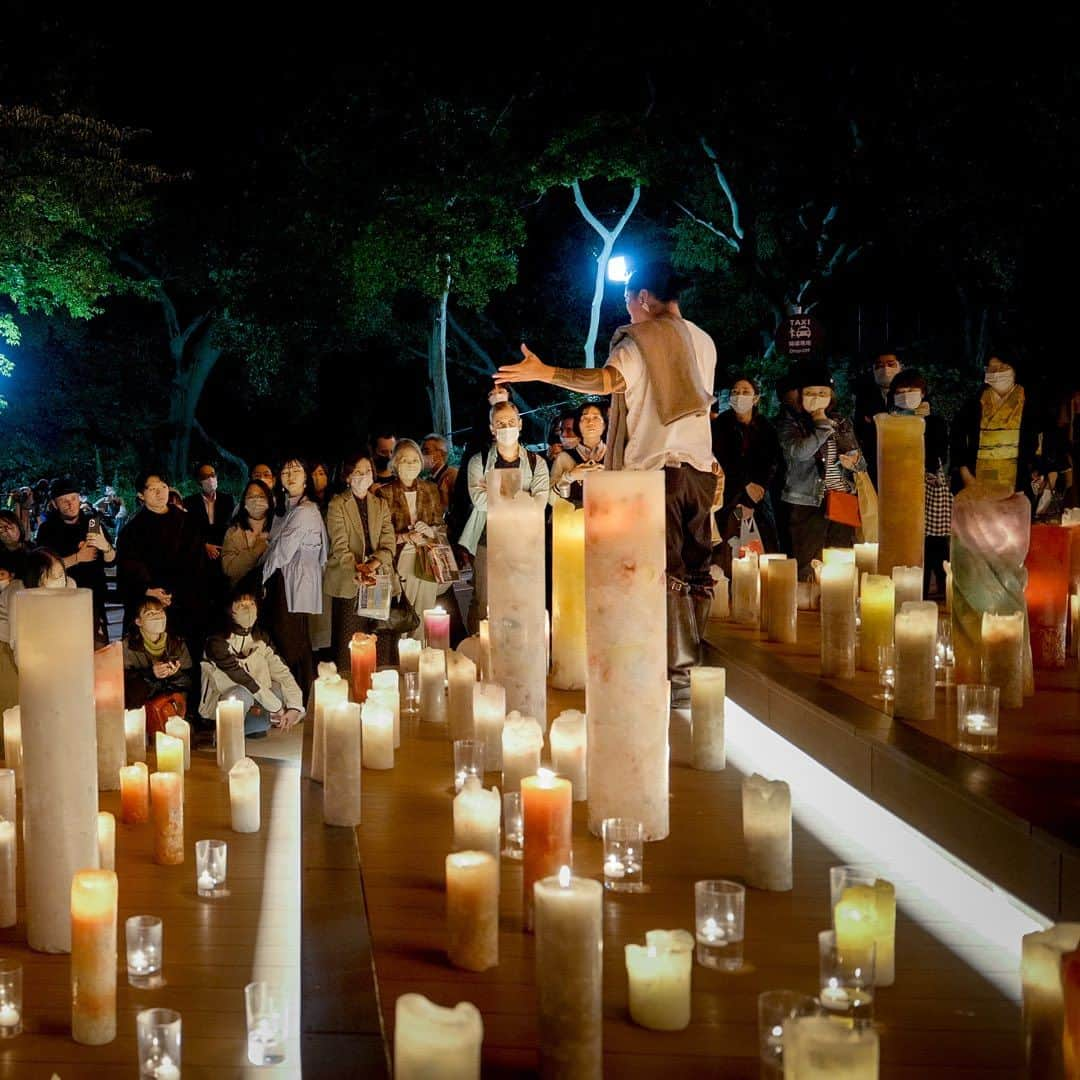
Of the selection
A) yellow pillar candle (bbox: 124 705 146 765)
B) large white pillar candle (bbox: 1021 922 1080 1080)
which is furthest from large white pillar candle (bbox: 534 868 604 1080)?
yellow pillar candle (bbox: 124 705 146 765)

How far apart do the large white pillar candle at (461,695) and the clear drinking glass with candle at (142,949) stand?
1884 mm

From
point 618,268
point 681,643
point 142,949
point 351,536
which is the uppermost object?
point 618,268

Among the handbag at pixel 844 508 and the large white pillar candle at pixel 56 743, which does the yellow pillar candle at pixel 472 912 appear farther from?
the handbag at pixel 844 508

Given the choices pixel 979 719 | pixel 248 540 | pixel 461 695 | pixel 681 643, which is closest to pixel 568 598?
pixel 681 643

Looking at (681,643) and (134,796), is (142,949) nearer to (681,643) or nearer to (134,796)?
(134,796)

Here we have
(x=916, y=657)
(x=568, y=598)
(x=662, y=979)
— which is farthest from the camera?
(x=568, y=598)

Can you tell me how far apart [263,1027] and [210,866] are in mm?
1187

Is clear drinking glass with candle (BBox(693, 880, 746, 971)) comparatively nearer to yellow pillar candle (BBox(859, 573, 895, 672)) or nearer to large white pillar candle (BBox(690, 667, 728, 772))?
large white pillar candle (BBox(690, 667, 728, 772))

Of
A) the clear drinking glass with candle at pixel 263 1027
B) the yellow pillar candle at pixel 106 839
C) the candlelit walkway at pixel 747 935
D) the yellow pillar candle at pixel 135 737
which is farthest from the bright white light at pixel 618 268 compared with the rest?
the clear drinking glass with candle at pixel 263 1027

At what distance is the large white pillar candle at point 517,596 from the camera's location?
15.6 feet

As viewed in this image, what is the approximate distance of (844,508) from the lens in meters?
7.25

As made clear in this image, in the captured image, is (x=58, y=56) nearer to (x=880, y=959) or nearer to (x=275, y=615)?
(x=275, y=615)

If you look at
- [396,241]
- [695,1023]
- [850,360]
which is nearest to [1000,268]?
[850,360]

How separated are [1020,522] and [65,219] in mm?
10099
